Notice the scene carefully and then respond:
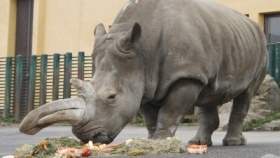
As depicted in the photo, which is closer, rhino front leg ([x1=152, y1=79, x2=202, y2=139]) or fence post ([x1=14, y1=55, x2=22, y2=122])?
rhino front leg ([x1=152, y1=79, x2=202, y2=139])

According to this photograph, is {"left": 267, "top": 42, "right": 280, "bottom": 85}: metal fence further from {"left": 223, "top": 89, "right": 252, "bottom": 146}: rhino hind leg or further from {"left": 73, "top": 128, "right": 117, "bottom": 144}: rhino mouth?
{"left": 73, "top": 128, "right": 117, "bottom": 144}: rhino mouth

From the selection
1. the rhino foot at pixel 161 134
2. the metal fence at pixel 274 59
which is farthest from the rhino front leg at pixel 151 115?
the metal fence at pixel 274 59

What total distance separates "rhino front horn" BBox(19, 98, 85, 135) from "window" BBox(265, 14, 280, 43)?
13.7 metres

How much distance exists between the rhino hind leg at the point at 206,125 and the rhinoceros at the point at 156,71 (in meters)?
0.50

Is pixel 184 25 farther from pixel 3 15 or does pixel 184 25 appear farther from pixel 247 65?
pixel 3 15

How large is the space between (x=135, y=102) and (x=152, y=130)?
32.4 inches

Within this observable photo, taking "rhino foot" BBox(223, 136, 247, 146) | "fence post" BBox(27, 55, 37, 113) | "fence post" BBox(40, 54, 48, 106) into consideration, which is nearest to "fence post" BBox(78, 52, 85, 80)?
"fence post" BBox(40, 54, 48, 106)

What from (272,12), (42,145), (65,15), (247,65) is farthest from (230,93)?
(65,15)

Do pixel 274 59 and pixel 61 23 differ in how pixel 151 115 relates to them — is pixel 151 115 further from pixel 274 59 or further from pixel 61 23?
pixel 61 23

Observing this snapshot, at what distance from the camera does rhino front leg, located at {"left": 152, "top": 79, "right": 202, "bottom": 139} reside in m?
7.14

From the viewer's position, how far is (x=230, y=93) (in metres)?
8.07

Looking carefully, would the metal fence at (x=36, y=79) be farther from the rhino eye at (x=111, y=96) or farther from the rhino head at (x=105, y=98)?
the rhino eye at (x=111, y=96)

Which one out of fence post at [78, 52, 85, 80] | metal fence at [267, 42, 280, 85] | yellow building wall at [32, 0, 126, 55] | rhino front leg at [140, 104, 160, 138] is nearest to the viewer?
rhino front leg at [140, 104, 160, 138]

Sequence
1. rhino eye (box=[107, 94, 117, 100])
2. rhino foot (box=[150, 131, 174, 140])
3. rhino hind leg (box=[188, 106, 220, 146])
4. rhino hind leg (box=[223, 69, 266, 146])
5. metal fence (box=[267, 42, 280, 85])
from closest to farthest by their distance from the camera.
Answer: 1. rhino eye (box=[107, 94, 117, 100])
2. rhino foot (box=[150, 131, 174, 140])
3. rhino hind leg (box=[188, 106, 220, 146])
4. rhino hind leg (box=[223, 69, 266, 146])
5. metal fence (box=[267, 42, 280, 85])
